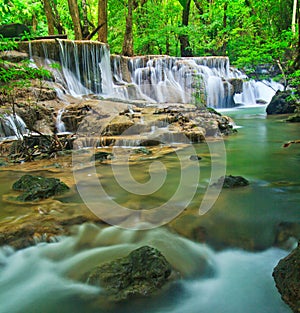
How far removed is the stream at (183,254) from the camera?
2.02 metres

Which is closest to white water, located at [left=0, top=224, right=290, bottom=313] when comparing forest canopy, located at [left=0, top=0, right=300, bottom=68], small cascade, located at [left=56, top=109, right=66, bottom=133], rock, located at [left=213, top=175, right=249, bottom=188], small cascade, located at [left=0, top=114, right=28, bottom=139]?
rock, located at [left=213, top=175, right=249, bottom=188]

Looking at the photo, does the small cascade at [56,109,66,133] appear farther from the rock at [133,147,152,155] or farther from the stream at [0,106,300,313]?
the stream at [0,106,300,313]

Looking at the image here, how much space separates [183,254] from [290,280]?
90 centimetres

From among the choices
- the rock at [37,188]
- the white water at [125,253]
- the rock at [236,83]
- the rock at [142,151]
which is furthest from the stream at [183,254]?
the rock at [236,83]

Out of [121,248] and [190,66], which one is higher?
[190,66]

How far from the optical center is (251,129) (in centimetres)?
964

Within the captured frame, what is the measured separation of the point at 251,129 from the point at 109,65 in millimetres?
7271

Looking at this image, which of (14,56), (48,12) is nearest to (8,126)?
(14,56)

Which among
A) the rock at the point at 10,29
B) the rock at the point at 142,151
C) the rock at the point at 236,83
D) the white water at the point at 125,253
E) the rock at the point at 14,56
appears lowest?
the white water at the point at 125,253

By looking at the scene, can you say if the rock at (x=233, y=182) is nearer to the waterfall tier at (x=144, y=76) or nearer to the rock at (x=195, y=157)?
the rock at (x=195, y=157)

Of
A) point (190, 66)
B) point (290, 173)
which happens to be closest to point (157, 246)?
point (290, 173)

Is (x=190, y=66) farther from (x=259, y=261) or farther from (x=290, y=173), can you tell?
(x=259, y=261)

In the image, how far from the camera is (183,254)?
2516mm

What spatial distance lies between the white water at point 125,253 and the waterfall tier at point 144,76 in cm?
937
